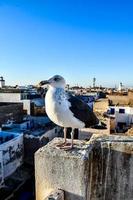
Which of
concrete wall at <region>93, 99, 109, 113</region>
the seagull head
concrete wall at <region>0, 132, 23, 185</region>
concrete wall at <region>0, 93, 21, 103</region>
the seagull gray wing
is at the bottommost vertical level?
concrete wall at <region>0, 132, 23, 185</region>

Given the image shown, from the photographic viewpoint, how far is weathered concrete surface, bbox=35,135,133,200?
285cm

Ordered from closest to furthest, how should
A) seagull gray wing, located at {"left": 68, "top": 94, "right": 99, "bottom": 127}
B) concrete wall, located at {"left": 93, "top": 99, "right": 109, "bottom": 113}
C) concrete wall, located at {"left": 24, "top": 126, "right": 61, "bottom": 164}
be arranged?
seagull gray wing, located at {"left": 68, "top": 94, "right": 99, "bottom": 127} → concrete wall, located at {"left": 24, "top": 126, "right": 61, "bottom": 164} → concrete wall, located at {"left": 93, "top": 99, "right": 109, "bottom": 113}

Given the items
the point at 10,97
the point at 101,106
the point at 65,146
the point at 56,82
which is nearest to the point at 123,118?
the point at 101,106

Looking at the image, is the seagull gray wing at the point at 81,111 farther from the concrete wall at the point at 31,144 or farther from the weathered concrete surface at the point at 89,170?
the concrete wall at the point at 31,144

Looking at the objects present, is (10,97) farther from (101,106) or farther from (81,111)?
(81,111)

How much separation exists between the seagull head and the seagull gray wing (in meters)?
0.27

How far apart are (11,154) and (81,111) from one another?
1337cm

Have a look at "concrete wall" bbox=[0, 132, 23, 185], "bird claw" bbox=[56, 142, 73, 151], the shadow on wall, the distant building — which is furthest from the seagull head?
the distant building

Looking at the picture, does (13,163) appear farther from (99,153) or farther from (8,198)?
(99,153)

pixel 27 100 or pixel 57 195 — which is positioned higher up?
pixel 57 195

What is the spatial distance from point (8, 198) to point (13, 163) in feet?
9.93

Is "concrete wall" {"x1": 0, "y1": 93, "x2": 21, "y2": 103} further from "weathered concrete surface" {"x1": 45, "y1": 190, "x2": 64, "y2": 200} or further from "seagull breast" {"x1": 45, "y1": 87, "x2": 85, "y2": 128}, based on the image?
"weathered concrete surface" {"x1": 45, "y1": 190, "x2": 64, "y2": 200}

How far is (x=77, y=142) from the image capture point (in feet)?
11.8

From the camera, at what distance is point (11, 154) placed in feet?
54.1
